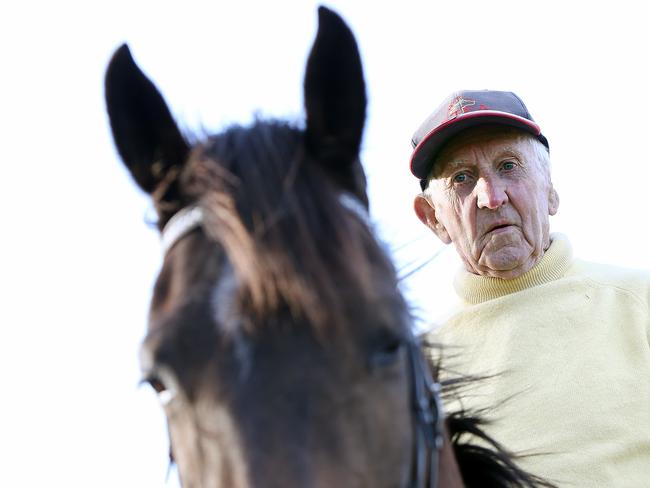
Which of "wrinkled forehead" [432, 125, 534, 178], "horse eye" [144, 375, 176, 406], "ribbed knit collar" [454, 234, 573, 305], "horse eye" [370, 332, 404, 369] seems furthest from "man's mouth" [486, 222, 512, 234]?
"horse eye" [144, 375, 176, 406]

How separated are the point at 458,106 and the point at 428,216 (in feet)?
3.00

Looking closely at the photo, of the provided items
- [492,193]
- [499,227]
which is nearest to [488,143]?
[492,193]

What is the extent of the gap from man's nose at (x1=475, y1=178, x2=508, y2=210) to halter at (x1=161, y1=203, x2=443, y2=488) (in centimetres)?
221

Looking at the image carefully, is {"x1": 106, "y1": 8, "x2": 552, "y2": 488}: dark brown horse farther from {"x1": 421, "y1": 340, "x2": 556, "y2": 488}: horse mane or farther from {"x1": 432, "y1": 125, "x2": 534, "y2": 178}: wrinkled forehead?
{"x1": 432, "y1": 125, "x2": 534, "y2": 178}: wrinkled forehead

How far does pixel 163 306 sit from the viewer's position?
217cm

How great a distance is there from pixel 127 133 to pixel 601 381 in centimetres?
266

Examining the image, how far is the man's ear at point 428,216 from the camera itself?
16.4ft

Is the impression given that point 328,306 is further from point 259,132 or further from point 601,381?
point 601,381

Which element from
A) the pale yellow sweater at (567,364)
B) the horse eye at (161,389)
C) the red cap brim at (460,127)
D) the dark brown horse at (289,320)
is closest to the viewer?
the dark brown horse at (289,320)

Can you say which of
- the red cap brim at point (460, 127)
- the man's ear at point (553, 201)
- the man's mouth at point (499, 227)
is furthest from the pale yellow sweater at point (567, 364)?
the red cap brim at point (460, 127)

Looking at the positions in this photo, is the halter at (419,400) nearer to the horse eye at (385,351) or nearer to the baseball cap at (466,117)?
the horse eye at (385,351)

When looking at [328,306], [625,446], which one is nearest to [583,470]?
[625,446]

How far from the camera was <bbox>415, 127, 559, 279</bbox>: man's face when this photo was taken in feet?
14.6

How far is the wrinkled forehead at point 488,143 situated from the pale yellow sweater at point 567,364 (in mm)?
670
